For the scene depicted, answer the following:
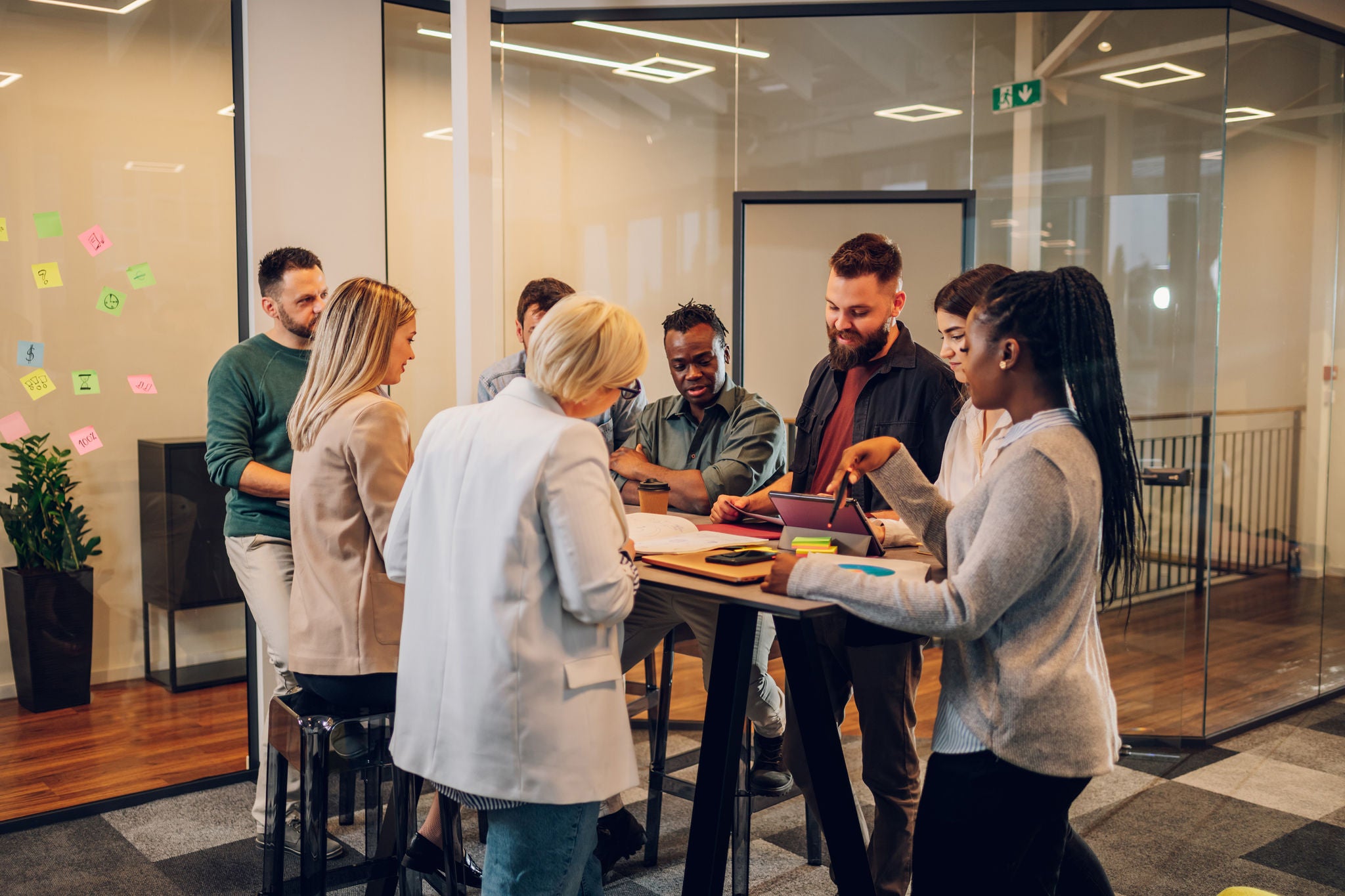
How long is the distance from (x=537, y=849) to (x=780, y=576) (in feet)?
2.07

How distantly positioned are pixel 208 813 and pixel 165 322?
1591 millimetres

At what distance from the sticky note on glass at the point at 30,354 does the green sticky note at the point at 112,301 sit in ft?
0.71

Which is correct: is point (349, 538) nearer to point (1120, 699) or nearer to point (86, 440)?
point (86, 440)

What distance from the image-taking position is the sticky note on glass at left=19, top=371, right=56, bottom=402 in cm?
324

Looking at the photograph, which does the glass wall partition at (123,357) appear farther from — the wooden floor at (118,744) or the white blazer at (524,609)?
the white blazer at (524,609)

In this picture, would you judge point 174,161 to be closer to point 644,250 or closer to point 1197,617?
point 644,250

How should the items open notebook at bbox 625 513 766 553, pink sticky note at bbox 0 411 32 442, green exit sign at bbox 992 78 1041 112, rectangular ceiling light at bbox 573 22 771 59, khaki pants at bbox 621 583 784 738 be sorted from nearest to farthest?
open notebook at bbox 625 513 766 553
khaki pants at bbox 621 583 784 738
pink sticky note at bbox 0 411 32 442
green exit sign at bbox 992 78 1041 112
rectangular ceiling light at bbox 573 22 771 59

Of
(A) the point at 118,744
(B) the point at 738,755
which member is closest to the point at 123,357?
(A) the point at 118,744

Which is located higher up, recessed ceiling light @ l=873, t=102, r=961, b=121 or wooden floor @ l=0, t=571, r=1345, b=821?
recessed ceiling light @ l=873, t=102, r=961, b=121

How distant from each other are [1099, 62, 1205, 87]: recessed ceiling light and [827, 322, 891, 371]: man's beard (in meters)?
2.02

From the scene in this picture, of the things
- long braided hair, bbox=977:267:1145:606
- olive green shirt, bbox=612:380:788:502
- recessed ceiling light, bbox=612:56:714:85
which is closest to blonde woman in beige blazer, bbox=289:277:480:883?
olive green shirt, bbox=612:380:788:502

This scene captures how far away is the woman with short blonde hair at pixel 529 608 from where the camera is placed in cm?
174

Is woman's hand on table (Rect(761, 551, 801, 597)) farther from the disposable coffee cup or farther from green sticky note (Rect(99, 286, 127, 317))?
green sticky note (Rect(99, 286, 127, 317))

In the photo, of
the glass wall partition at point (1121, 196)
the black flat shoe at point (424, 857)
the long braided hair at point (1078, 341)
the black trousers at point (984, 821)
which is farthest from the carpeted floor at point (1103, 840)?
the long braided hair at point (1078, 341)
